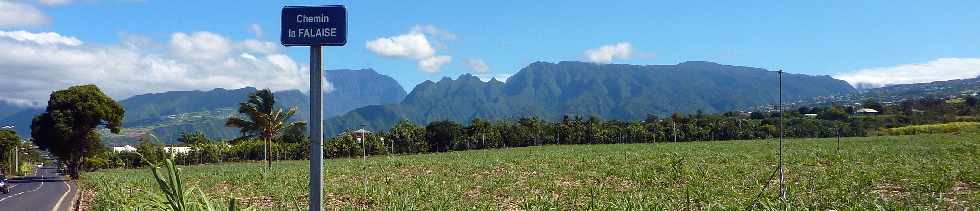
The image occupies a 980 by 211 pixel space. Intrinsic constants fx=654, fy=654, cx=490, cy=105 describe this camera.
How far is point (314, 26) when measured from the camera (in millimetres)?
3463

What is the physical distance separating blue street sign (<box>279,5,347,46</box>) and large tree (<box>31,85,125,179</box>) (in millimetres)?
40543

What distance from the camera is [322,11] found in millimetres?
3436

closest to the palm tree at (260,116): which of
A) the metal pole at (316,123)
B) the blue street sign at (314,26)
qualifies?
the metal pole at (316,123)

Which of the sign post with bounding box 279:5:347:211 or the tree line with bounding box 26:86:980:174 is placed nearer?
the sign post with bounding box 279:5:347:211

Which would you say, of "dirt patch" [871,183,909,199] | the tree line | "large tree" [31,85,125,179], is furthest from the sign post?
the tree line

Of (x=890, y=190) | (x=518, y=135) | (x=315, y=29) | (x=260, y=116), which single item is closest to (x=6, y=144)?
(x=260, y=116)

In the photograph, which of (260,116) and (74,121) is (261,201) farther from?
(74,121)

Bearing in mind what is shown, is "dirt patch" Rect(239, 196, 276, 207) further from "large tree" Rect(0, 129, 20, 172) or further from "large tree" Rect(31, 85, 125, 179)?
"large tree" Rect(0, 129, 20, 172)

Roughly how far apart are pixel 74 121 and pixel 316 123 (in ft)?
141

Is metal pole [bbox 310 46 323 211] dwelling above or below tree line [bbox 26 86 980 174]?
above

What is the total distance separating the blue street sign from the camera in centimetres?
342

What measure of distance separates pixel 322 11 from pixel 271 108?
37062 mm

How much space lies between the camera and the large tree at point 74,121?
38906mm

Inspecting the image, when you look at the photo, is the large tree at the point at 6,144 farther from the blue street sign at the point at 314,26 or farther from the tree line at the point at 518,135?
the blue street sign at the point at 314,26
